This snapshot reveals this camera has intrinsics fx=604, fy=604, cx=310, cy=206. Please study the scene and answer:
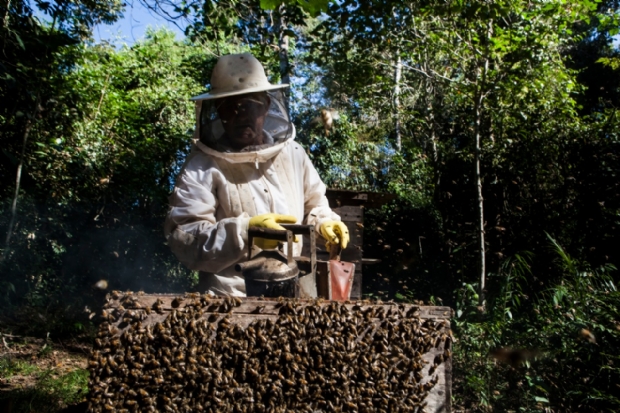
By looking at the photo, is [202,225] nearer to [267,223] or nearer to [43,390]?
[267,223]

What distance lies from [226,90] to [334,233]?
3.97 feet

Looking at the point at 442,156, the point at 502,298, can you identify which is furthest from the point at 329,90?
the point at 502,298

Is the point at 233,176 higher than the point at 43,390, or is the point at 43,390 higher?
the point at 233,176

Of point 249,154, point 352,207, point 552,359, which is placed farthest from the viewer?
point 352,207

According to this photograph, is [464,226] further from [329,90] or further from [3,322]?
[329,90]

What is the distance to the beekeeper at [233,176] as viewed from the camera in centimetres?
373

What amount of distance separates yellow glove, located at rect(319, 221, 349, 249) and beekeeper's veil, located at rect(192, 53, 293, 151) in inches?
28.9

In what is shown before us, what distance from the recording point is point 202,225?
12.1 ft

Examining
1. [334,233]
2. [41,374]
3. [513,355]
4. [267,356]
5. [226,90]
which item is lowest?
[41,374]

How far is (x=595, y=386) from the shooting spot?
14.2ft

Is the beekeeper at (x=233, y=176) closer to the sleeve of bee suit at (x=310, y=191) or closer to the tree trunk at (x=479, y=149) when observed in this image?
the sleeve of bee suit at (x=310, y=191)

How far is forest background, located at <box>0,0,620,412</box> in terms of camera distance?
570cm

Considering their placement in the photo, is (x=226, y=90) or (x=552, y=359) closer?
(x=226, y=90)

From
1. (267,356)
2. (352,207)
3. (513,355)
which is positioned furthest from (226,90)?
(352,207)
